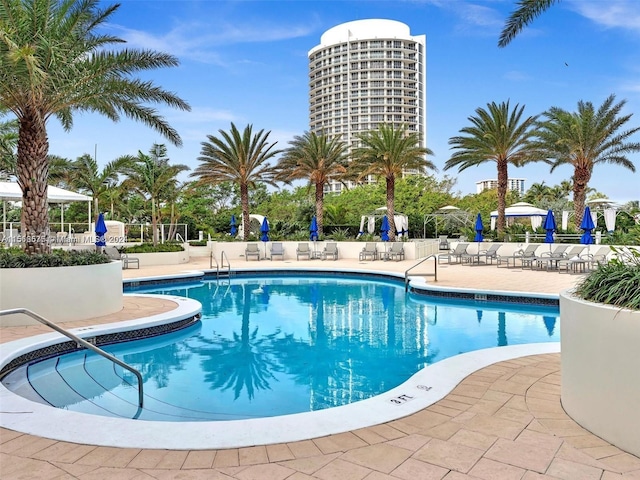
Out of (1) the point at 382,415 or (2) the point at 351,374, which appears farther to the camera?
(2) the point at 351,374

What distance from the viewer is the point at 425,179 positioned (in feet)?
158

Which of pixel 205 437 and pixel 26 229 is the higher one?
pixel 26 229

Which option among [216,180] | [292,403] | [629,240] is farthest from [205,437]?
[216,180]

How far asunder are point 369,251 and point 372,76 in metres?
88.2

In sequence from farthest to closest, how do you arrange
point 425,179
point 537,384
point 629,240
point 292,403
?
point 425,179 < point 629,240 < point 292,403 < point 537,384

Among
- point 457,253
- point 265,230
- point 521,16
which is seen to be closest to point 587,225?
point 457,253

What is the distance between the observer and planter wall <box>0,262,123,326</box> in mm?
8156

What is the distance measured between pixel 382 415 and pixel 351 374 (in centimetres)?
260

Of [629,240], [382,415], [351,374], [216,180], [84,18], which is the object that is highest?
[84,18]

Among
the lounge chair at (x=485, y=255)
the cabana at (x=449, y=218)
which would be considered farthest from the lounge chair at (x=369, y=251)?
the cabana at (x=449, y=218)

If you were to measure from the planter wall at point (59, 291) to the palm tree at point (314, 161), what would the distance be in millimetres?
17029

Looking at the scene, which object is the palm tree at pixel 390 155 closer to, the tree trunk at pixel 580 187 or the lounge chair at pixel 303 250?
the lounge chair at pixel 303 250

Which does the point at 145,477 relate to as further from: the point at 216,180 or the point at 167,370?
the point at 216,180

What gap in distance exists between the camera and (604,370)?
3369mm
